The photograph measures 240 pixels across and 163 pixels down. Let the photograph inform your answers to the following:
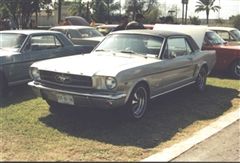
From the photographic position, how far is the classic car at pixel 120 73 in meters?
6.38

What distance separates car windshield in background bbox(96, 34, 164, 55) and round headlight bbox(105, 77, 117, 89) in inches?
60.2

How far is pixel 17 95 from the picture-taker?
883 cm

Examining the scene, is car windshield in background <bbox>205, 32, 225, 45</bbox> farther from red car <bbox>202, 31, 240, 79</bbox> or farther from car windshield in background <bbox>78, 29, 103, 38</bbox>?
car windshield in background <bbox>78, 29, 103, 38</bbox>

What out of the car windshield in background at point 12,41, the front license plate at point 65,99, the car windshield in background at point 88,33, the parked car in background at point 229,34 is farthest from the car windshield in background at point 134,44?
the parked car in background at point 229,34

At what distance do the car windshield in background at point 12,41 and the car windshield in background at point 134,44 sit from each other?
6.56ft

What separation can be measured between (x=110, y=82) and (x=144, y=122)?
1006mm

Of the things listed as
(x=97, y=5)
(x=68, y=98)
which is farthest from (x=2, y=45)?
(x=97, y=5)

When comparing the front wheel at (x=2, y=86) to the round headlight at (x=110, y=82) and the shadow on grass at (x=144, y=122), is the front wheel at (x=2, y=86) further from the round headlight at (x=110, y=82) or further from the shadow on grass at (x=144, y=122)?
the round headlight at (x=110, y=82)

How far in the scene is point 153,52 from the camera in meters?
7.78

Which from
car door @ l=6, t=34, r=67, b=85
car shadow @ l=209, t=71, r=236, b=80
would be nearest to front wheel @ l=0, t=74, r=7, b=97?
car door @ l=6, t=34, r=67, b=85

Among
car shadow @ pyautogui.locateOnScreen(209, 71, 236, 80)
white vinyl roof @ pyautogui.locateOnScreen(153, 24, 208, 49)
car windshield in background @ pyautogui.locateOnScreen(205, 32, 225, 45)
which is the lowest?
car shadow @ pyautogui.locateOnScreen(209, 71, 236, 80)

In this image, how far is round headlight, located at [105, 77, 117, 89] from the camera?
20.7 ft

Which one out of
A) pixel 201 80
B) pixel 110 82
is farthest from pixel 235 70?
pixel 110 82

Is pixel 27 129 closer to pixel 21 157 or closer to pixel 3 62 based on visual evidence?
pixel 21 157
